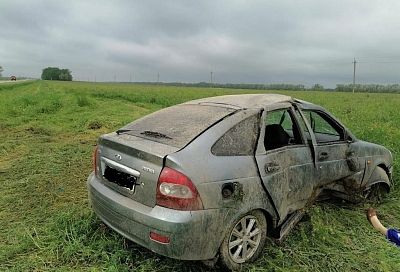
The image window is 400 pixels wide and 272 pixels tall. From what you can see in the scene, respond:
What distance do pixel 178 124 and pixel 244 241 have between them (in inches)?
48.5

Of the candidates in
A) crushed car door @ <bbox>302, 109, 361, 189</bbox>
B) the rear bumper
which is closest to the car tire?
crushed car door @ <bbox>302, 109, 361, 189</bbox>

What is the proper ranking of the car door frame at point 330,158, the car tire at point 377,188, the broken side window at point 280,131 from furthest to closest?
the car tire at point 377,188 < the car door frame at point 330,158 < the broken side window at point 280,131

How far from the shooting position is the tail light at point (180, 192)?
2705 millimetres

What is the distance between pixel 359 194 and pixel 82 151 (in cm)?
550

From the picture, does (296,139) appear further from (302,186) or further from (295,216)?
(295,216)

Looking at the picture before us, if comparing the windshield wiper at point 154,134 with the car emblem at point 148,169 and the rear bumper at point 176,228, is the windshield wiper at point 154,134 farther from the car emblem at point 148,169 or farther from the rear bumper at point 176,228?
the rear bumper at point 176,228

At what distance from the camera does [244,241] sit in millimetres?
3125

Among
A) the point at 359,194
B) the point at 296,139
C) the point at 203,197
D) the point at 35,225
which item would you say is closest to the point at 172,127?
the point at 203,197

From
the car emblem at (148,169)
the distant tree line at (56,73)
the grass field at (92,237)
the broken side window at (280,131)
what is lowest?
the grass field at (92,237)

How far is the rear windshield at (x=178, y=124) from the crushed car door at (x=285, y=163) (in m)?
0.53

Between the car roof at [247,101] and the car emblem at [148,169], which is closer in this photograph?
the car emblem at [148,169]

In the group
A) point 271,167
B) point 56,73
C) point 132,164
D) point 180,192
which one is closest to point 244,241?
point 271,167

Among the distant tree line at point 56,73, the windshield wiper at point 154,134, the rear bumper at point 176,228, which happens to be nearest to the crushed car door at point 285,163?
the rear bumper at point 176,228

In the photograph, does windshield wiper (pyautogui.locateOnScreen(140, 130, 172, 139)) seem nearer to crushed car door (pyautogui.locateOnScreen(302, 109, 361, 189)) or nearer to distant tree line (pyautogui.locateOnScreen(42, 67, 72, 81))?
crushed car door (pyautogui.locateOnScreen(302, 109, 361, 189))
